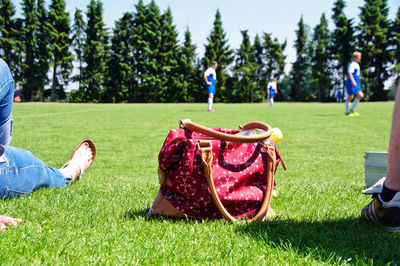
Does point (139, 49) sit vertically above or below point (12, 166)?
above

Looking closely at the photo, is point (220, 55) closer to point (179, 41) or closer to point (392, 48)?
point (179, 41)

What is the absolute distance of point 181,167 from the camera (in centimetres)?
212

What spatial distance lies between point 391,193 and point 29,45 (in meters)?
49.7

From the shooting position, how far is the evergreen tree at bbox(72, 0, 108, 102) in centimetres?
4609

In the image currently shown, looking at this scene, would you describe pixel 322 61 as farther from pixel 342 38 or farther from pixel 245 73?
pixel 245 73

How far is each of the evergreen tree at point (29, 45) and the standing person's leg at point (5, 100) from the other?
153 feet

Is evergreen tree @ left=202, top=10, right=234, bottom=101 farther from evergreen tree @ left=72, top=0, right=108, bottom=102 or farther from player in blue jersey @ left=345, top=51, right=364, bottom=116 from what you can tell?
player in blue jersey @ left=345, top=51, right=364, bottom=116

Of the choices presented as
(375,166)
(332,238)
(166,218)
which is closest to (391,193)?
(332,238)

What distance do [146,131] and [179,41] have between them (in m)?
43.2

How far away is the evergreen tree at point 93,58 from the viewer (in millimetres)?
46094

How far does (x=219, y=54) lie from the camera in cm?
4925

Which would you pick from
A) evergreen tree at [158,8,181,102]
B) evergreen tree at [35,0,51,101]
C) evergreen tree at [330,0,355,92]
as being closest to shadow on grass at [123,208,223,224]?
evergreen tree at [158,8,181,102]

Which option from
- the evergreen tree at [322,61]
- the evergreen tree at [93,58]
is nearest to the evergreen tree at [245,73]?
the evergreen tree at [322,61]

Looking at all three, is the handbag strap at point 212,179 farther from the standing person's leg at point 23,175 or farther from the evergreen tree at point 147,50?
the evergreen tree at point 147,50
